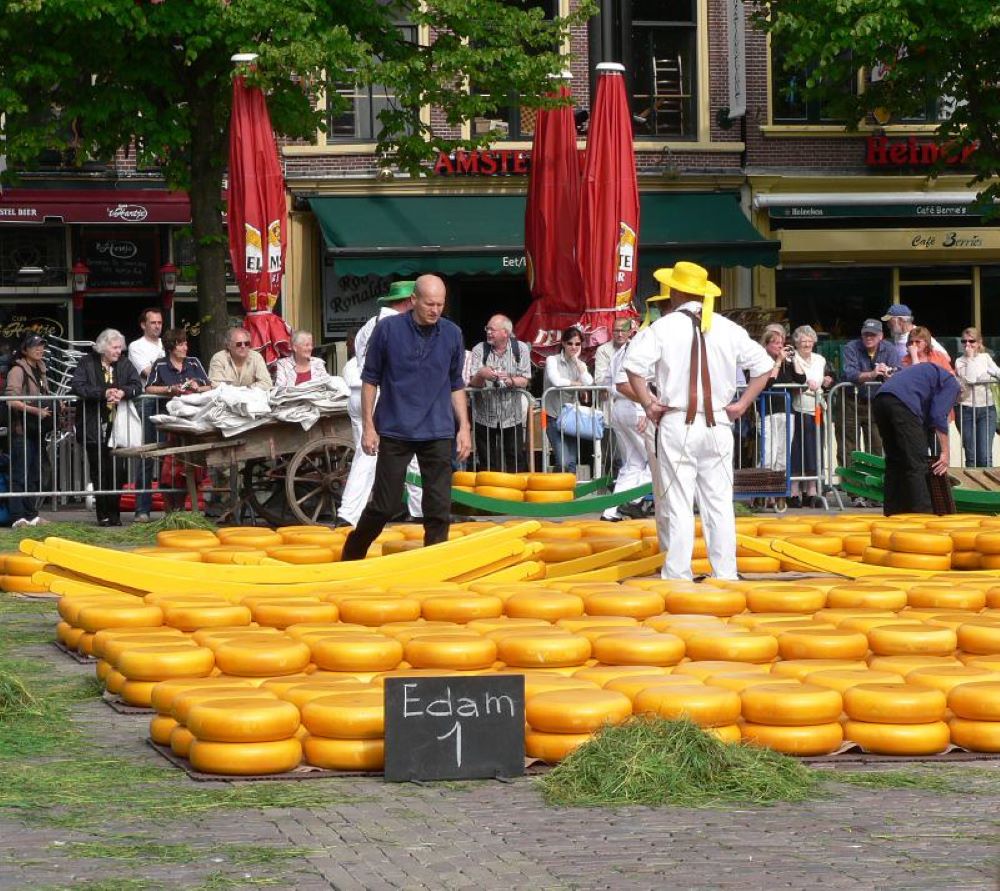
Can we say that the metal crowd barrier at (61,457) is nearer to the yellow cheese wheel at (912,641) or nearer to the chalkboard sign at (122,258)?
the yellow cheese wheel at (912,641)

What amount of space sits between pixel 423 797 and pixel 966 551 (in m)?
6.16

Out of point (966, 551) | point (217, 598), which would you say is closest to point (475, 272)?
point (966, 551)

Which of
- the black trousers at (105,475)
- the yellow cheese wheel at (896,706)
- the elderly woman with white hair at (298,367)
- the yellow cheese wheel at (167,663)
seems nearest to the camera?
the yellow cheese wheel at (896,706)

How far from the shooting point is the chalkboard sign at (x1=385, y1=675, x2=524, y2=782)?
645 cm

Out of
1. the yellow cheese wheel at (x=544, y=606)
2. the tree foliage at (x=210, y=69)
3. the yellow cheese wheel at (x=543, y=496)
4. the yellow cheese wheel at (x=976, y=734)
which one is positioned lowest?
the yellow cheese wheel at (x=976, y=734)

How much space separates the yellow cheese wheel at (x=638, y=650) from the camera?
7.86m

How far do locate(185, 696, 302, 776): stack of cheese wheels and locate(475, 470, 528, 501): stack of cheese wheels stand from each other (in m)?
8.31

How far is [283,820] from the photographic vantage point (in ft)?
19.6

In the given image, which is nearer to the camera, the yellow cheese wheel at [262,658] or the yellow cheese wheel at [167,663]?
the yellow cheese wheel at [262,658]

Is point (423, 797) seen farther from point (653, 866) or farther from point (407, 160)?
point (407, 160)

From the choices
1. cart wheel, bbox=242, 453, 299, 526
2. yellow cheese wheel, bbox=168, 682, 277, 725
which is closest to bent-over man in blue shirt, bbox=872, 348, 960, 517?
cart wheel, bbox=242, 453, 299, 526

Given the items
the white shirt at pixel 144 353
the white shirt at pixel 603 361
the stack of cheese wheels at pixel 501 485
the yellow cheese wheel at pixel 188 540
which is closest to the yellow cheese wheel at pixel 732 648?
the yellow cheese wheel at pixel 188 540

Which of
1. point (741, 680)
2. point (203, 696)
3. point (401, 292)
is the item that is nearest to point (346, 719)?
point (203, 696)

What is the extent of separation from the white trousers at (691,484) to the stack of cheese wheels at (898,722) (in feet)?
11.6
